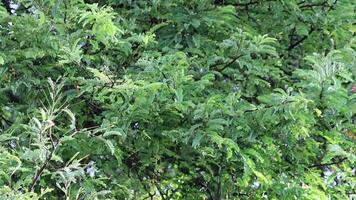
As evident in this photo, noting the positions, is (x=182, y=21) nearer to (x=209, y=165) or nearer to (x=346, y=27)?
(x=209, y=165)

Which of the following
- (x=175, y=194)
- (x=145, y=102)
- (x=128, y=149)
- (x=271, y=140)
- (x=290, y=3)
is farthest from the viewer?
(x=175, y=194)

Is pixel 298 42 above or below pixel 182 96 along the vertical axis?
below

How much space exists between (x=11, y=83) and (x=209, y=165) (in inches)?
46.1

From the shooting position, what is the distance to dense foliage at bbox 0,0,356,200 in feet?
9.59

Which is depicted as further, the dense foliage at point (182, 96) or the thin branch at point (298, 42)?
the thin branch at point (298, 42)

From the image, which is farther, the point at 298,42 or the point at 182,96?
the point at 298,42

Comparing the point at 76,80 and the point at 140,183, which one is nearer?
the point at 76,80

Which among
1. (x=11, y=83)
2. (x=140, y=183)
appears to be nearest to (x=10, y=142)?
(x=11, y=83)

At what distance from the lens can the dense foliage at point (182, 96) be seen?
292cm

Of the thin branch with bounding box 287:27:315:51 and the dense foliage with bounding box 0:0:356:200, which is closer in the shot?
the dense foliage with bounding box 0:0:356:200

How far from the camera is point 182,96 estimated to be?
2.90 meters

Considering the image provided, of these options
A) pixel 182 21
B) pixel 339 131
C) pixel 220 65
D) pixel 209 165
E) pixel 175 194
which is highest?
pixel 182 21

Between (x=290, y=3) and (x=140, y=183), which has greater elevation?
(x=290, y=3)

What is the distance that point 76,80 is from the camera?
9.88ft
